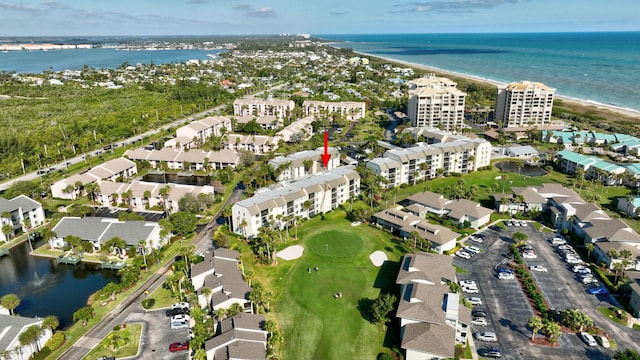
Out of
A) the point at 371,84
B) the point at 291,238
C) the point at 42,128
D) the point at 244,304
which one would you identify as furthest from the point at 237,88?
the point at 244,304

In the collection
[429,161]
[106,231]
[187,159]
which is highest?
[429,161]

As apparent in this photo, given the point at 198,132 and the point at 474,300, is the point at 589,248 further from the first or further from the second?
the point at 198,132

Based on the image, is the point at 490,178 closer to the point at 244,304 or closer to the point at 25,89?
the point at 244,304

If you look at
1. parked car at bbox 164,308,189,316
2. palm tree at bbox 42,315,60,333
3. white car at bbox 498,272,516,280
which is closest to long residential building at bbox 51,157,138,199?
palm tree at bbox 42,315,60,333

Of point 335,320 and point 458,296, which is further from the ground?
point 458,296

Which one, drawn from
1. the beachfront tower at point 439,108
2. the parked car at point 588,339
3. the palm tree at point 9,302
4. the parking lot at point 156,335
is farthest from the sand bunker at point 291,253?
the beachfront tower at point 439,108

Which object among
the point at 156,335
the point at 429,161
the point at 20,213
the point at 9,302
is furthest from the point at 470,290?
the point at 20,213

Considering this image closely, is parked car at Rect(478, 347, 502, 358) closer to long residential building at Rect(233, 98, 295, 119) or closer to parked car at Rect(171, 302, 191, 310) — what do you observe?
parked car at Rect(171, 302, 191, 310)
